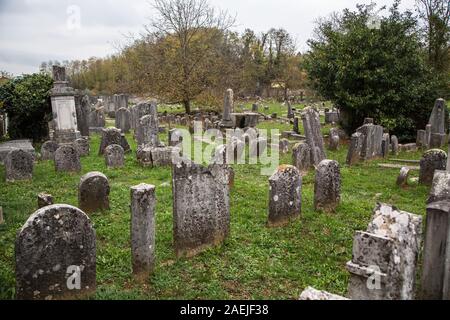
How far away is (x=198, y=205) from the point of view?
6430 mm

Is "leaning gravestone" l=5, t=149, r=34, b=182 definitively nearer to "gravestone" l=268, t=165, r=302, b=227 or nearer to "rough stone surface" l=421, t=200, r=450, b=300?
"gravestone" l=268, t=165, r=302, b=227

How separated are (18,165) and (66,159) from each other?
1356 mm

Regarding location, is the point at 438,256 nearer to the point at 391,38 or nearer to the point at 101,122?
the point at 391,38

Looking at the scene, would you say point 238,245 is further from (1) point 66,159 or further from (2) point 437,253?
(1) point 66,159

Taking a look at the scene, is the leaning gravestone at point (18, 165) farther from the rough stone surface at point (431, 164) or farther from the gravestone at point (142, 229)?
the rough stone surface at point (431, 164)

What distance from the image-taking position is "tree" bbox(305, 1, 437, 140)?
18266 millimetres

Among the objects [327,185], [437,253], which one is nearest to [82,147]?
[327,185]

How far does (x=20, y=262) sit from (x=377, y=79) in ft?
56.5

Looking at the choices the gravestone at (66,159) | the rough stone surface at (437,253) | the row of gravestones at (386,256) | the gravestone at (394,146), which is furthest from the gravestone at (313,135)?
the row of gravestones at (386,256)

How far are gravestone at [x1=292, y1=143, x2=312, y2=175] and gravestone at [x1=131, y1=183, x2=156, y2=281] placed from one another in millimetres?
7261

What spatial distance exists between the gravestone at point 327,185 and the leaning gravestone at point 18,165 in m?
7.81

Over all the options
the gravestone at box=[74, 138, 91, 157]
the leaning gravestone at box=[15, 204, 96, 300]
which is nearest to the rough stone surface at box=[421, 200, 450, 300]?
the leaning gravestone at box=[15, 204, 96, 300]

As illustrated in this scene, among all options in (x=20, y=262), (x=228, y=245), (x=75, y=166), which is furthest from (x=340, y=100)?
(x=20, y=262)

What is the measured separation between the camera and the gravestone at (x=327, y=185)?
27.5 feet
